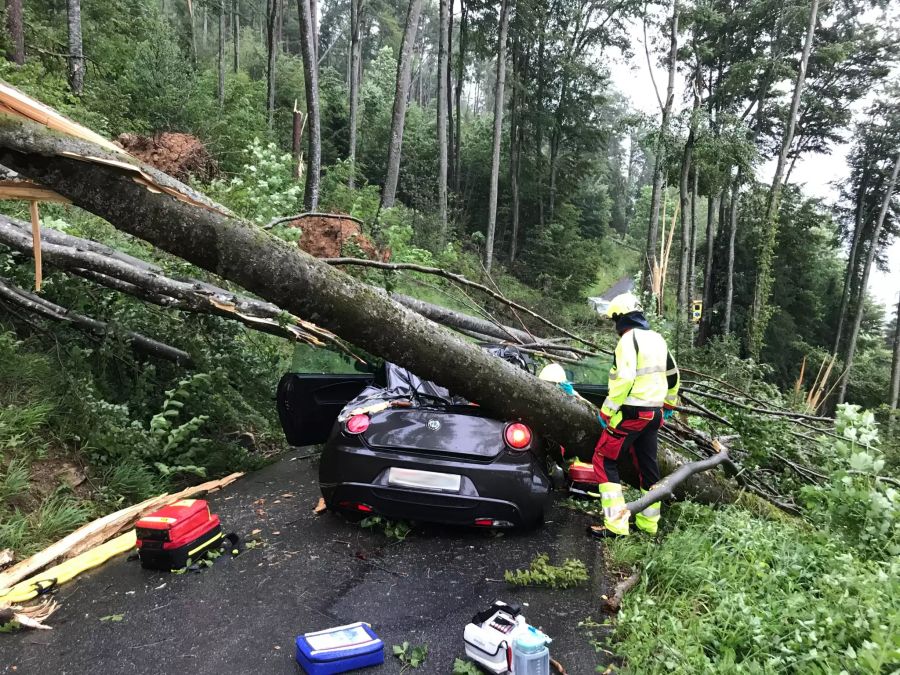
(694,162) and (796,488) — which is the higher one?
(694,162)

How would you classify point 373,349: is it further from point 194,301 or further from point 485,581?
point 194,301

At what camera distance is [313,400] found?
4398 mm

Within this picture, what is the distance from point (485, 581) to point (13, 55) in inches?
542

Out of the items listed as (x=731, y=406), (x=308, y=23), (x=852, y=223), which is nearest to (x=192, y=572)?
(x=731, y=406)

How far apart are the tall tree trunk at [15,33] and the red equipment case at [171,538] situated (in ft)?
39.3

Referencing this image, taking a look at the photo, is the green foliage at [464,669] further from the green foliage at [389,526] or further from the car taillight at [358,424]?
the car taillight at [358,424]

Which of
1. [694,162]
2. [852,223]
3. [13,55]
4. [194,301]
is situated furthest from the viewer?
[852,223]

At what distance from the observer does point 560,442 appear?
12.8ft

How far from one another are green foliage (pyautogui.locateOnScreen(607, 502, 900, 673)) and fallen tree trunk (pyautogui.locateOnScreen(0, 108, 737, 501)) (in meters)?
1.09

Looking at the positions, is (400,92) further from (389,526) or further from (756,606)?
(756,606)

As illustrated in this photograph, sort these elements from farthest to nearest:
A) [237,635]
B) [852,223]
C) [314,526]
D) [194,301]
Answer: [852,223]
[194,301]
[314,526]
[237,635]

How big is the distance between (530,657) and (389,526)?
1.75 meters

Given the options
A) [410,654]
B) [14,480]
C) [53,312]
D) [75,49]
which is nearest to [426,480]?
[410,654]

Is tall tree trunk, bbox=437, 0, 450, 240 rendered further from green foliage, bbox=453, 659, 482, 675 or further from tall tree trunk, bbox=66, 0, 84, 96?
green foliage, bbox=453, 659, 482, 675
